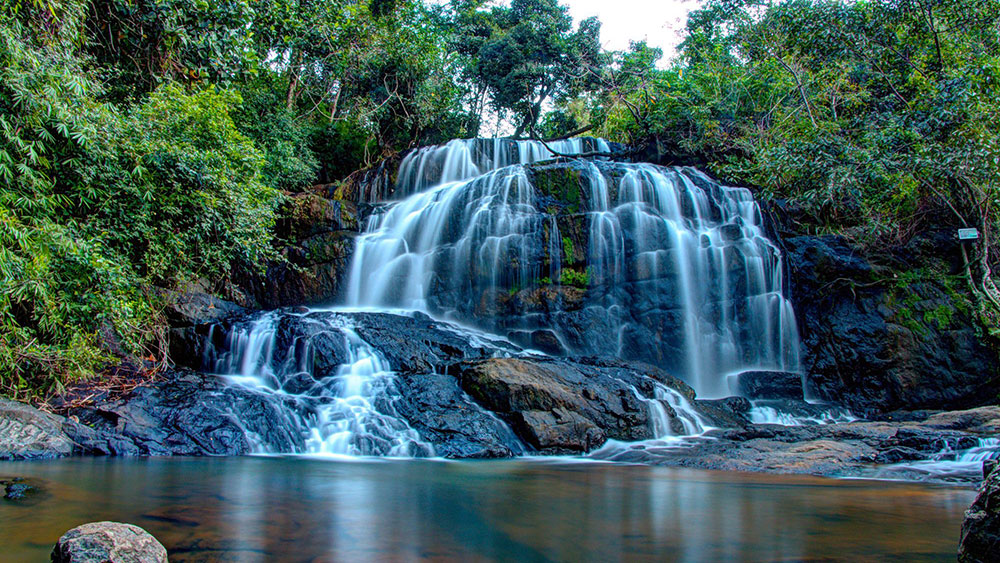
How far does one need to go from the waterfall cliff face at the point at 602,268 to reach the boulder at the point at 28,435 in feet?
24.4

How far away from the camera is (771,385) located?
10805mm

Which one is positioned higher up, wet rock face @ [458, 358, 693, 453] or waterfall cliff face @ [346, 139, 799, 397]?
waterfall cliff face @ [346, 139, 799, 397]

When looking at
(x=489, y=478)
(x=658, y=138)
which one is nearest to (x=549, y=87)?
(x=658, y=138)

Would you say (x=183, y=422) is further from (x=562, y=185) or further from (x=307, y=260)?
(x=562, y=185)

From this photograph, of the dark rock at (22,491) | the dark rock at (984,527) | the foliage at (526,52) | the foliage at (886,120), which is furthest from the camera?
the foliage at (526,52)

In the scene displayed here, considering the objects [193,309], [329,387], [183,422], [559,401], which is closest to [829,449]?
[559,401]

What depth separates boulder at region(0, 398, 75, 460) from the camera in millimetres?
5594

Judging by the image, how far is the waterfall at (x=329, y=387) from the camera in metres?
6.96

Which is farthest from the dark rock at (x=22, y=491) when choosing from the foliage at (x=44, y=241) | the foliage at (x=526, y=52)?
the foliage at (x=526, y=52)

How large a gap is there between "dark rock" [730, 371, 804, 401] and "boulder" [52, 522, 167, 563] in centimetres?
1071

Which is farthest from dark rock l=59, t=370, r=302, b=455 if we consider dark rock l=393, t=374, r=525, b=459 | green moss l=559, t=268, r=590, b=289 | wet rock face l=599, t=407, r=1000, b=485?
green moss l=559, t=268, r=590, b=289

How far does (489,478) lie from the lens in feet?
16.8

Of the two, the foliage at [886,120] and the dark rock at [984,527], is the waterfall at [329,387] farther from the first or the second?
the foliage at [886,120]

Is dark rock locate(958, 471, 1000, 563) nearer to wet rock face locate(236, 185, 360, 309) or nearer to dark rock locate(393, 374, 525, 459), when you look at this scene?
dark rock locate(393, 374, 525, 459)
